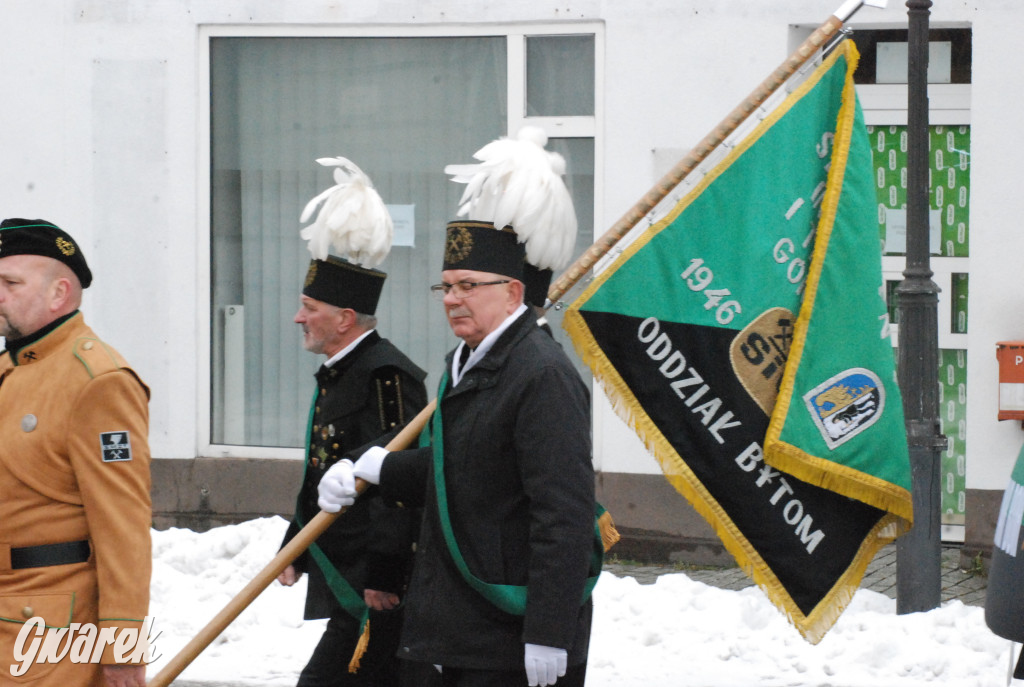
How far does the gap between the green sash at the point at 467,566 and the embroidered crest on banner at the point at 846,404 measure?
892 millimetres

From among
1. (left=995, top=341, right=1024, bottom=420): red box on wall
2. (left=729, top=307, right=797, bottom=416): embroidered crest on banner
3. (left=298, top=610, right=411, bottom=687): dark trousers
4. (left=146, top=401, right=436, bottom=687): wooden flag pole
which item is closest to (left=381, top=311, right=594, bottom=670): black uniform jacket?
(left=146, top=401, right=436, bottom=687): wooden flag pole

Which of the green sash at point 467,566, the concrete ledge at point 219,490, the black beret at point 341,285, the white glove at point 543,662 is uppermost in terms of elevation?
the black beret at point 341,285

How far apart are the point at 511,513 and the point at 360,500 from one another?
990mm

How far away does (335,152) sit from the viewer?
9.61m

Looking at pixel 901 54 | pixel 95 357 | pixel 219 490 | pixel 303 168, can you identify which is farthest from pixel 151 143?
pixel 95 357

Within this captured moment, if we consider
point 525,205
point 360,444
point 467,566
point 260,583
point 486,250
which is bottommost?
point 260,583

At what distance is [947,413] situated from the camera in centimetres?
892

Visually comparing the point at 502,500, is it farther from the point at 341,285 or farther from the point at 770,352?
the point at 341,285

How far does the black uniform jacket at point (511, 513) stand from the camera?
11.3ft

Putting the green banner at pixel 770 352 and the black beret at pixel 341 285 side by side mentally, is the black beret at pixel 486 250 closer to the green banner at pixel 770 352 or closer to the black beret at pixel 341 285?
the green banner at pixel 770 352

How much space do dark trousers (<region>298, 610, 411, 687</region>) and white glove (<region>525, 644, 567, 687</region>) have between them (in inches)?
53.4

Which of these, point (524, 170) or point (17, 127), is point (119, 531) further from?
point (17, 127)

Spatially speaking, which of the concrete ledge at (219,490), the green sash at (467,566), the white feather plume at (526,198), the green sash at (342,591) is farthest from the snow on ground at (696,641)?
the white feather plume at (526,198)

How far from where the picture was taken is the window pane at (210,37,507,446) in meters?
9.34
